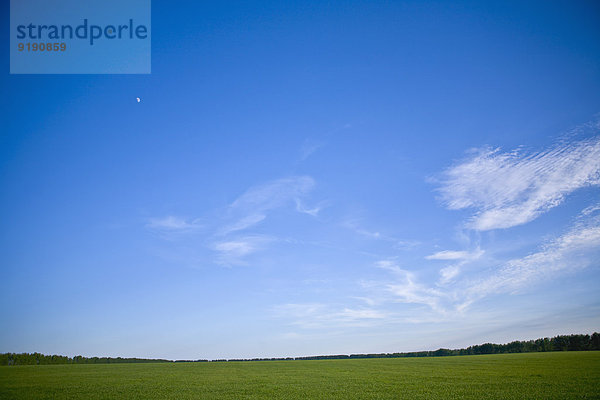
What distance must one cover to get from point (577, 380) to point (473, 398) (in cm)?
1329

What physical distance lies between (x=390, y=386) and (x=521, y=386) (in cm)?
1030

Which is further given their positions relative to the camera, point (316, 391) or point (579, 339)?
point (579, 339)

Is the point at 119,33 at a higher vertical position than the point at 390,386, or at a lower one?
higher

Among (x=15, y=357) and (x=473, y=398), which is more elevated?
(x=473, y=398)

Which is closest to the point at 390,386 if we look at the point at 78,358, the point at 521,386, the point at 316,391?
the point at 316,391

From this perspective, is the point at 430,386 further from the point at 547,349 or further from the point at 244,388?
the point at 547,349

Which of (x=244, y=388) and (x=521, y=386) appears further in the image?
(x=244, y=388)

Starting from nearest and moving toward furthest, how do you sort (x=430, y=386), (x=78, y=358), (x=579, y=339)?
(x=430, y=386)
(x=579, y=339)
(x=78, y=358)

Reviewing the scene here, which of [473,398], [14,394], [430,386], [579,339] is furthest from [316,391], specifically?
[579,339]

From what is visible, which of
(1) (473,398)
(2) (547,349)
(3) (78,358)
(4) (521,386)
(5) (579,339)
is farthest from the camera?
(3) (78,358)

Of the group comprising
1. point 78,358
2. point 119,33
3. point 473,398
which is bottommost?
point 78,358

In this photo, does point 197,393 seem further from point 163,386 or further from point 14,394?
point 14,394

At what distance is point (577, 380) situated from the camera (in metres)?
28.2

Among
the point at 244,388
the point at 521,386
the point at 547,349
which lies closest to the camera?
the point at 521,386
